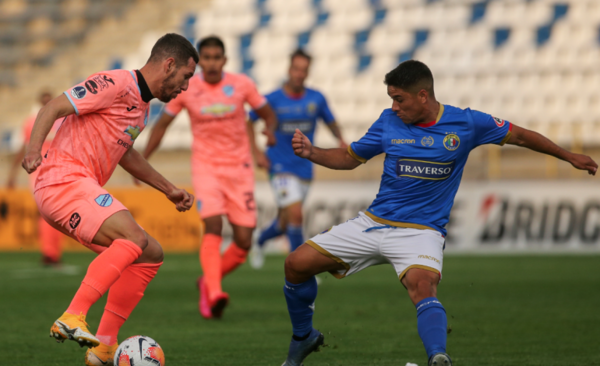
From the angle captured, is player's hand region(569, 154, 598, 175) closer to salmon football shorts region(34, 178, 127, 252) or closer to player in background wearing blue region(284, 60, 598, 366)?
player in background wearing blue region(284, 60, 598, 366)

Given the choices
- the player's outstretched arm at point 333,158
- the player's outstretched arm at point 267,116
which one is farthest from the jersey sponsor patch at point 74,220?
the player's outstretched arm at point 267,116

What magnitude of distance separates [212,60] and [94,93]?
3.15 m

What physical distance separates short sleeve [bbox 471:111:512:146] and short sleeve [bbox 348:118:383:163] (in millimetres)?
541

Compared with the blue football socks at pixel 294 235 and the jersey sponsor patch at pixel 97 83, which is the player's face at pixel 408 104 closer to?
the jersey sponsor patch at pixel 97 83

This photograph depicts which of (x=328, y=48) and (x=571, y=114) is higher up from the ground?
(x=328, y=48)

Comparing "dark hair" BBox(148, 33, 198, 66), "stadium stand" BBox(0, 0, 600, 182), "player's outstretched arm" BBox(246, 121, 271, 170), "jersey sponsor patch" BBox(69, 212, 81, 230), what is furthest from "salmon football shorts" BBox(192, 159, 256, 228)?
"stadium stand" BBox(0, 0, 600, 182)

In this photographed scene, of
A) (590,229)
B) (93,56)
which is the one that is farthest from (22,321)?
(93,56)

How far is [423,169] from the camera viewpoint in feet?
15.1

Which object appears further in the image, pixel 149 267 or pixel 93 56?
pixel 93 56

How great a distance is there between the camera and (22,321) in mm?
6855

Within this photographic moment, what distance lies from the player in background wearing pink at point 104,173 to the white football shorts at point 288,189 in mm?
4870

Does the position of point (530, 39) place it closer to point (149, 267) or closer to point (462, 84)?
point (462, 84)

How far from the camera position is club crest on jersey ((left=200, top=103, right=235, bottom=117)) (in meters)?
7.62

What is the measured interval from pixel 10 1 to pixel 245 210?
20.6m
